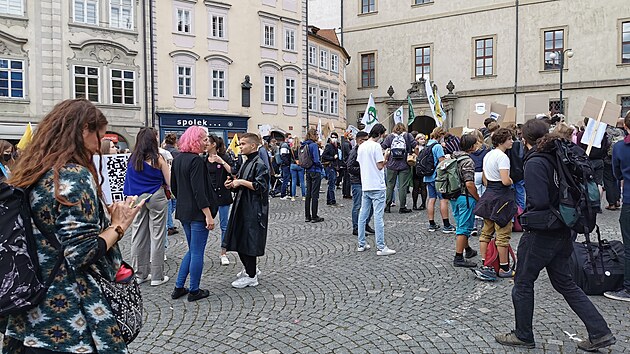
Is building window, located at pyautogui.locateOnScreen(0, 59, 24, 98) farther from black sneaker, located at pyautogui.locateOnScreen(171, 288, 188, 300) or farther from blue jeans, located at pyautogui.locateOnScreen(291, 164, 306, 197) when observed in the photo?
black sneaker, located at pyautogui.locateOnScreen(171, 288, 188, 300)

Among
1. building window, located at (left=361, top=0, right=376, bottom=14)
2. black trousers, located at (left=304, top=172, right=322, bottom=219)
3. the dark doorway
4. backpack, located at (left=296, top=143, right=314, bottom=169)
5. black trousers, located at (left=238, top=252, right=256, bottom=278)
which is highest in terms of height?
Answer: building window, located at (left=361, top=0, right=376, bottom=14)

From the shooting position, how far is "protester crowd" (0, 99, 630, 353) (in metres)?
2.27

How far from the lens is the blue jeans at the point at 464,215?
6.64 m

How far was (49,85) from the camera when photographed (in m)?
23.8

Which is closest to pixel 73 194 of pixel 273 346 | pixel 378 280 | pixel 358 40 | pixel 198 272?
pixel 273 346

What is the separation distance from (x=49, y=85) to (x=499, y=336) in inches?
970

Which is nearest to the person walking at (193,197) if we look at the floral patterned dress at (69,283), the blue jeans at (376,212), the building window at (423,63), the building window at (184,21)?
the blue jeans at (376,212)

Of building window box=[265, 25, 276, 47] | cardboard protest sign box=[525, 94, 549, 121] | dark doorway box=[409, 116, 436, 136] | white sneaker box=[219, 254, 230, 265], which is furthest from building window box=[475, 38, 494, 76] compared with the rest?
white sneaker box=[219, 254, 230, 265]

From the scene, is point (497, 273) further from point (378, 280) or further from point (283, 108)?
point (283, 108)

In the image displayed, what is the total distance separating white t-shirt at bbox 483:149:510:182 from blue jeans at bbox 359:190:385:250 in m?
2.00

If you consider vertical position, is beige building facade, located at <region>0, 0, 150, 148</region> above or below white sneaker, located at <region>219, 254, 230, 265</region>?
above

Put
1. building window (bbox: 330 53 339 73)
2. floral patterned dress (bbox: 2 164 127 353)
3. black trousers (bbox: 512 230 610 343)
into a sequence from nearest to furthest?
floral patterned dress (bbox: 2 164 127 353)
black trousers (bbox: 512 230 610 343)
building window (bbox: 330 53 339 73)

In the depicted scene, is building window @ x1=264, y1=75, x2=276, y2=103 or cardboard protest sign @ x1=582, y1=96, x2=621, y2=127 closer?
cardboard protest sign @ x1=582, y1=96, x2=621, y2=127

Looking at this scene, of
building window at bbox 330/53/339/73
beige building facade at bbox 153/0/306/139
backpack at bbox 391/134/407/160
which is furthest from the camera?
building window at bbox 330/53/339/73
